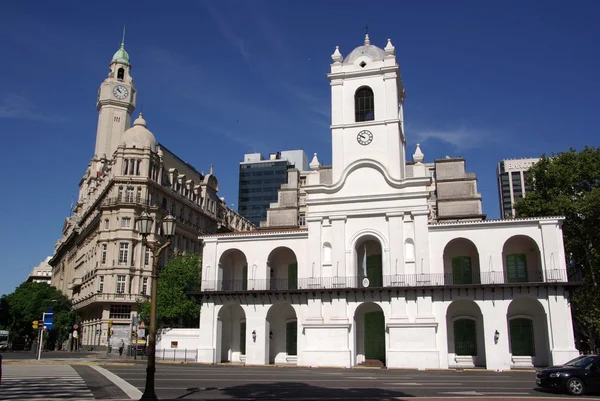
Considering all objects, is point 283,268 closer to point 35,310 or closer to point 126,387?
point 126,387

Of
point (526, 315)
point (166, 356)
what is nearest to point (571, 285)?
point (526, 315)

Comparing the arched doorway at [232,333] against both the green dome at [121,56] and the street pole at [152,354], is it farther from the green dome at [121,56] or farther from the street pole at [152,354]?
the green dome at [121,56]

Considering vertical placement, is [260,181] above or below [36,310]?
above

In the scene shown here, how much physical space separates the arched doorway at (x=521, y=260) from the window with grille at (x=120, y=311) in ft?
131

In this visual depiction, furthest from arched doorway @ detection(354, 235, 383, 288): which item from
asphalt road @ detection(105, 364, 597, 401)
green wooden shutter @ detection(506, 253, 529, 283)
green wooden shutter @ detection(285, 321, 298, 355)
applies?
asphalt road @ detection(105, 364, 597, 401)

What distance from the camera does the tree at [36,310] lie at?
223ft

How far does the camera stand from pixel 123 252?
59375 mm

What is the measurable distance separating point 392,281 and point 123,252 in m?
35.2

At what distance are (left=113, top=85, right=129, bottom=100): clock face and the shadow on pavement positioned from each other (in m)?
66.2

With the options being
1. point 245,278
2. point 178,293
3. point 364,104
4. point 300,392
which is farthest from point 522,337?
point 178,293

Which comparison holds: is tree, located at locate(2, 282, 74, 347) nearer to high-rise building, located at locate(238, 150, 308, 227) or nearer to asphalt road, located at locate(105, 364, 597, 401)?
asphalt road, located at locate(105, 364, 597, 401)

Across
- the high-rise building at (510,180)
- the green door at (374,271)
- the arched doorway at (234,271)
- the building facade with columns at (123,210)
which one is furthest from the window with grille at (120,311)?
the high-rise building at (510,180)

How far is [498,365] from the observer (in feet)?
106

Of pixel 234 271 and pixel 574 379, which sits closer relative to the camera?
pixel 574 379
